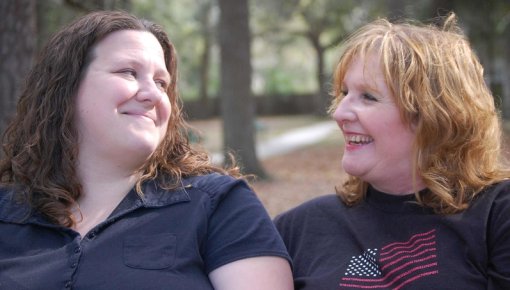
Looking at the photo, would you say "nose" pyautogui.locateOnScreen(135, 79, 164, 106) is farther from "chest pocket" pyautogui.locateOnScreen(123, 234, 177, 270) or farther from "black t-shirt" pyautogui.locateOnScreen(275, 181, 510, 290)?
"black t-shirt" pyautogui.locateOnScreen(275, 181, 510, 290)

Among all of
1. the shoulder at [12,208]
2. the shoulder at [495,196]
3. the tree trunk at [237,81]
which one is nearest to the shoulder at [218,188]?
the shoulder at [12,208]

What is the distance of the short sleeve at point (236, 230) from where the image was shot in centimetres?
218

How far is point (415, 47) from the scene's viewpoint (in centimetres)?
225

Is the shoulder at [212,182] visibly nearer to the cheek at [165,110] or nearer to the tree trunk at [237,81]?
the cheek at [165,110]

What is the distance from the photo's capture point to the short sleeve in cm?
218

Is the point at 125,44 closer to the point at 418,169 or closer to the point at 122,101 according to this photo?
the point at 122,101

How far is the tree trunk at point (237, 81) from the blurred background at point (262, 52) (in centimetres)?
2

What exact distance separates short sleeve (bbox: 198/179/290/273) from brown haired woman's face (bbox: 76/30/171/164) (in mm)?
326

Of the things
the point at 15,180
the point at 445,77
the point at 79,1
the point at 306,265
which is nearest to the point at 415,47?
the point at 445,77

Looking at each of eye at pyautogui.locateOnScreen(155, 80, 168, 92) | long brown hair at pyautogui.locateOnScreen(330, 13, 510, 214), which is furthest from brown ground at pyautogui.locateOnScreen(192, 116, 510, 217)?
long brown hair at pyautogui.locateOnScreen(330, 13, 510, 214)

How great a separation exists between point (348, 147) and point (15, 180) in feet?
4.22

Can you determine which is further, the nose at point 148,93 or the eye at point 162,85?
the eye at point 162,85

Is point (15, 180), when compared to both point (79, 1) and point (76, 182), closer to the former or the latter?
point (76, 182)

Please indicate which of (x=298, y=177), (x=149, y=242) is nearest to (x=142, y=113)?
(x=149, y=242)
